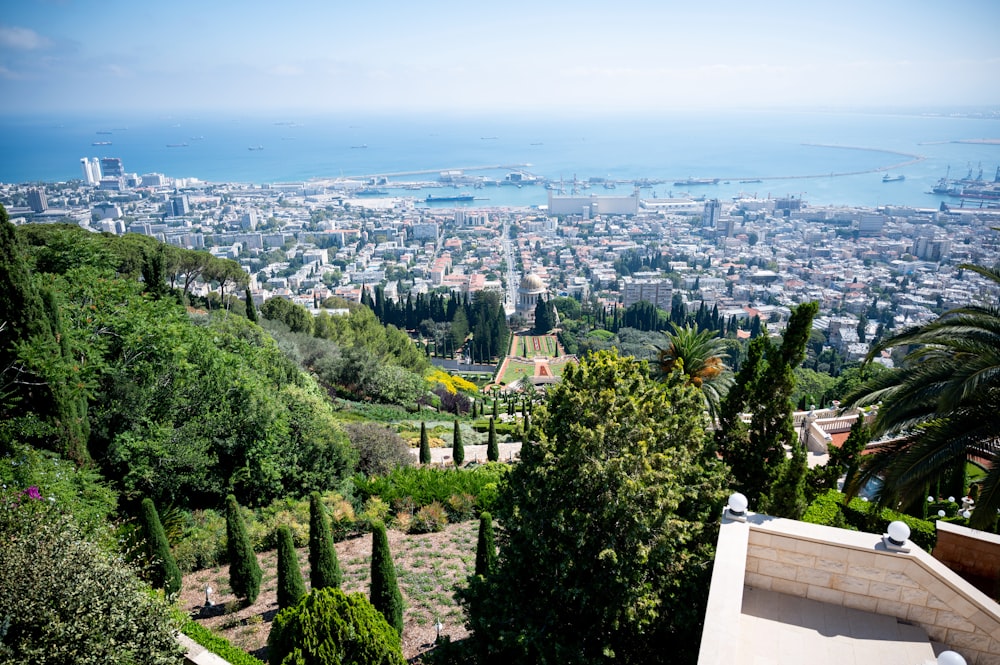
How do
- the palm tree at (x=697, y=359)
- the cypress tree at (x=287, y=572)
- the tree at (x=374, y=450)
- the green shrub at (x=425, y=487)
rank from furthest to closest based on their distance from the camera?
1. the tree at (x=374, y=450)
2. the green shrub at (x=425, y=487)
3. the palm tree at (x=697, y=359)
4. the cypress tree at (x=287, y=572)

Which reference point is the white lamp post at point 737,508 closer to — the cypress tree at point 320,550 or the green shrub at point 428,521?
the cypress tree at point 320,550

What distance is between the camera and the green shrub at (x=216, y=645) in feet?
22.9

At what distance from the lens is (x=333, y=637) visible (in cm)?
661

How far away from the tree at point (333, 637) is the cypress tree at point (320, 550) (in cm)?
184

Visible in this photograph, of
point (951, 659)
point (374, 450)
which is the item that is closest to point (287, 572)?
point (374, 450)

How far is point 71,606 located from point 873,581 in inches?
260

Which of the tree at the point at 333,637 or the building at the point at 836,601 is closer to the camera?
the building at the point at 836,601

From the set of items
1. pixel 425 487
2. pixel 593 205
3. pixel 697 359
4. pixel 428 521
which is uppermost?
pixel 697 359

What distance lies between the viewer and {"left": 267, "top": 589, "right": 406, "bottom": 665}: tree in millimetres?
6484

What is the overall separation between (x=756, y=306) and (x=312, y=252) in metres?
76.6

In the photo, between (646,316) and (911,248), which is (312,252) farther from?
(911,248)

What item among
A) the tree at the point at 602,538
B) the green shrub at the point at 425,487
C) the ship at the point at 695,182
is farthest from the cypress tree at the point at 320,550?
the ship at the point at 695,182

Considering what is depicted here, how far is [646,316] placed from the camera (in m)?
60.4

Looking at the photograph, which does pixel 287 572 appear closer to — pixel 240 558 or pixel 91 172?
pixel 240 558
